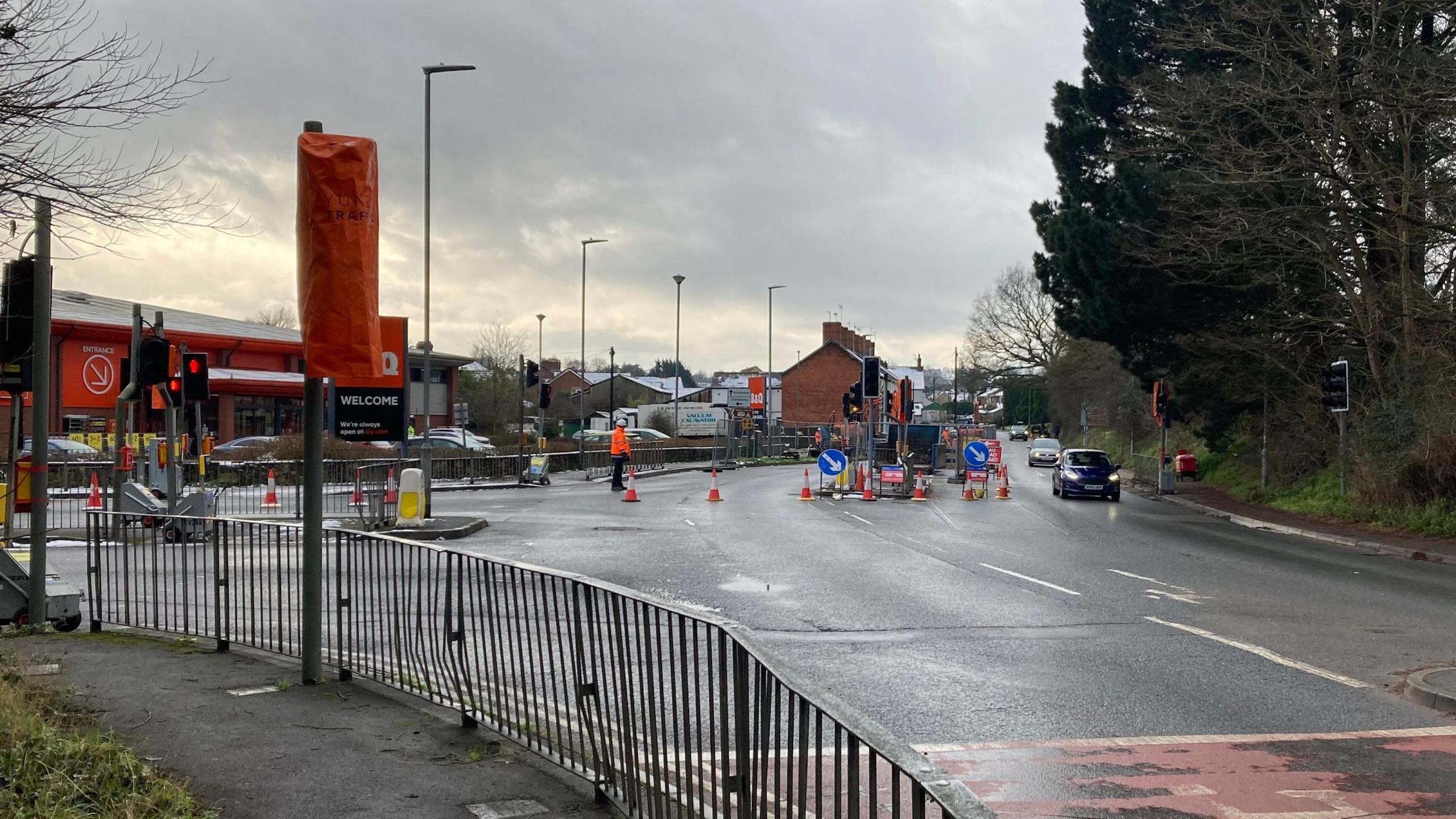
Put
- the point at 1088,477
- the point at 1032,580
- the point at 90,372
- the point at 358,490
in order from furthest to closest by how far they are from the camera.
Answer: the point at 90,372
the point at 1088,477
the point at 358,490
the point at 1032,580

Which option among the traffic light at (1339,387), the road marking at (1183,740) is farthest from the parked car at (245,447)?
the road marking at (1183,740)

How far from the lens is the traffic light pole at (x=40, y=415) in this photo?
8461 mm

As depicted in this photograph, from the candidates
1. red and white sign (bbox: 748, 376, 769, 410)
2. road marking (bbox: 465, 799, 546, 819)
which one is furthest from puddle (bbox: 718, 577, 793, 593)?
red and white sign (bbox: 748, 376, 769, 410)

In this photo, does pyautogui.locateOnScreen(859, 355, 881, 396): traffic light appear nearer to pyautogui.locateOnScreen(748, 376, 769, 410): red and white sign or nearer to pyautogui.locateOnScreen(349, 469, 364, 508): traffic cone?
pyautogui.locateOnScreen(349, 469, 364, 508): traffic cone

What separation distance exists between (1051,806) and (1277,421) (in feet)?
95.8

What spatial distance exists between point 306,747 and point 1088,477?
29001mm

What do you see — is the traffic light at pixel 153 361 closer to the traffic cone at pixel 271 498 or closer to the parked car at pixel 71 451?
the traffic cone at pixel 271 498

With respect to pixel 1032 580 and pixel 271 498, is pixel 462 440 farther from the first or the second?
pixel 1032 580

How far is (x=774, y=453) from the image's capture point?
62500mm

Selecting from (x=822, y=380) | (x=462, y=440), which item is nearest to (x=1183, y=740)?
(x=462, y=440)

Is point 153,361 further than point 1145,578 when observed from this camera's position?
No

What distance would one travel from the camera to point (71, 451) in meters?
36.1

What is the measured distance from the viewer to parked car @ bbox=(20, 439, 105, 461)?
33531 mm

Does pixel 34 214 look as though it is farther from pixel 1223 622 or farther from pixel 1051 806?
pixel 1223 622
